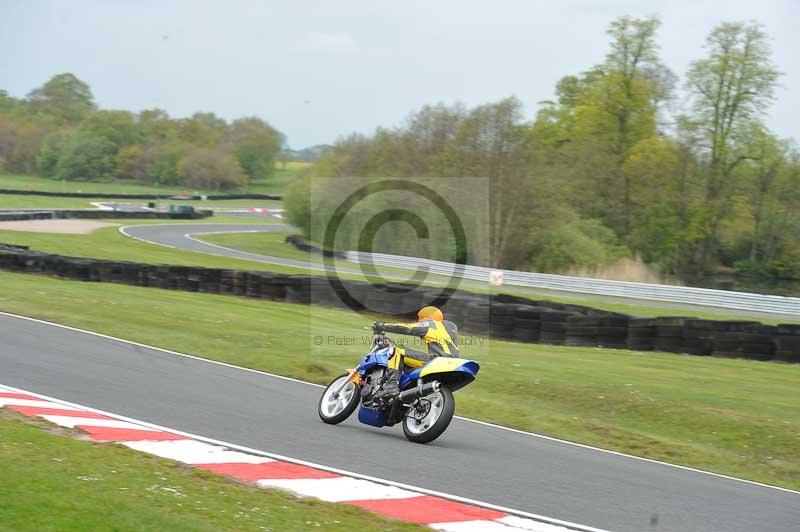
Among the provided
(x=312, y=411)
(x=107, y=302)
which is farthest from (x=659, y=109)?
(x=312, y=411)

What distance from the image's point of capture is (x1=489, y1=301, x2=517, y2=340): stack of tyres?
18.2 meters

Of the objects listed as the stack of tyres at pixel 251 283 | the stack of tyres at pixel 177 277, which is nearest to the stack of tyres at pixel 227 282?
the stack of tyres at pixel 251 283

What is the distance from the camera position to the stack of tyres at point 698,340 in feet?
56.1

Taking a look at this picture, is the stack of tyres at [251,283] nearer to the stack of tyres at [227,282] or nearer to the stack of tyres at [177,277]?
the stack of tyres at [227,282]

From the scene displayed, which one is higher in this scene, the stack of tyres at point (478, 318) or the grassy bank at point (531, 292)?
the stack of tyres at point (478, 318)

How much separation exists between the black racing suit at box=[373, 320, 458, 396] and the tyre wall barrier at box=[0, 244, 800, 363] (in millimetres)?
9029

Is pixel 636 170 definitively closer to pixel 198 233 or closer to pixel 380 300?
pixel 198 233

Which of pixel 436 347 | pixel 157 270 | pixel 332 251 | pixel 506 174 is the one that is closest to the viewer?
pixel 436 347

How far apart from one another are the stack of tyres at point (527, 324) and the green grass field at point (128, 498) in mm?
11767

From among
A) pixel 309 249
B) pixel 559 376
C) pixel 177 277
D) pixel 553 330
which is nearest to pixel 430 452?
pixel 559 376

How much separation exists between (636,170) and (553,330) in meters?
36.4

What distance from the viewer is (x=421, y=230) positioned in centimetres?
3844

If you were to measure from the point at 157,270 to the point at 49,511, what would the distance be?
61.9ft

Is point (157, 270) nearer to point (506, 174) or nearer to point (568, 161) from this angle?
point (506, 174)
